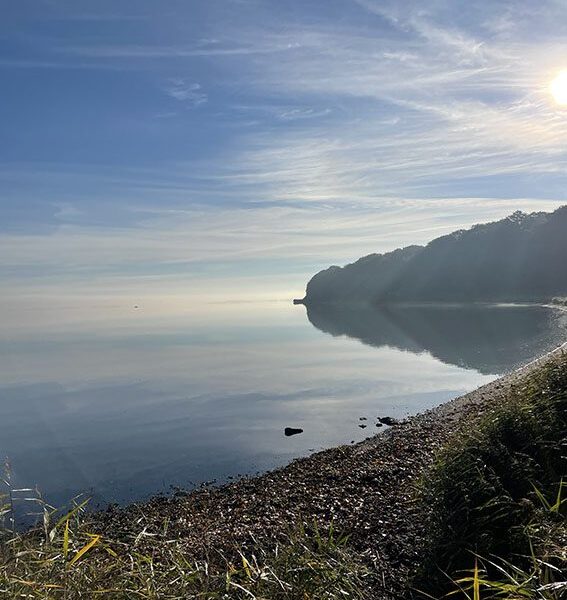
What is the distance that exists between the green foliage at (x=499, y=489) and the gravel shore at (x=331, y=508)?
1.06m

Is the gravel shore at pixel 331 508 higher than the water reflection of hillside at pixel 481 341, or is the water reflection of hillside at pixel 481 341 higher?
the gravel shore at pixel 331 508

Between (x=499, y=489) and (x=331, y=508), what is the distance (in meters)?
6.76

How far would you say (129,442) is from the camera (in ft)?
98.3

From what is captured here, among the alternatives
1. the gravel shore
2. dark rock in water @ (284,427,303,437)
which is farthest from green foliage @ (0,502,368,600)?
dark rock in water @ (284,427,303,437)

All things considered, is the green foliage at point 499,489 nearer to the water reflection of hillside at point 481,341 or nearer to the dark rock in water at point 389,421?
the dark rock in water at point 389,421

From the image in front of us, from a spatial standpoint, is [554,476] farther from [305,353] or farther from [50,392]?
[305,353]

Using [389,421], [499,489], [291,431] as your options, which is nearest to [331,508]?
[499,489]

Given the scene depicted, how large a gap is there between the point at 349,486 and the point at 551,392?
7422 mm

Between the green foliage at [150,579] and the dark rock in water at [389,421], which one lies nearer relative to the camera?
the green foliage at [150,579]

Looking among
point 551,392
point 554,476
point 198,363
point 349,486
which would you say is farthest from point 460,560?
point 198,363

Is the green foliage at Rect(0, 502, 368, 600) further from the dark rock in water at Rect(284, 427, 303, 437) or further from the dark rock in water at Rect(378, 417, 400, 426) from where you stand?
the dark rock in water at Rect(378, 417, 400, 426)

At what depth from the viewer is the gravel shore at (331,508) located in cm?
980

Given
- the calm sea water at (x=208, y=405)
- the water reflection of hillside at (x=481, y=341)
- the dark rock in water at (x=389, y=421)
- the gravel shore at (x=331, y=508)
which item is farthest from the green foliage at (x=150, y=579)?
the water reflection of hillside at (x=481, y=341)

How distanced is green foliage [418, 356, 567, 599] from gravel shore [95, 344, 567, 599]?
1.06m
